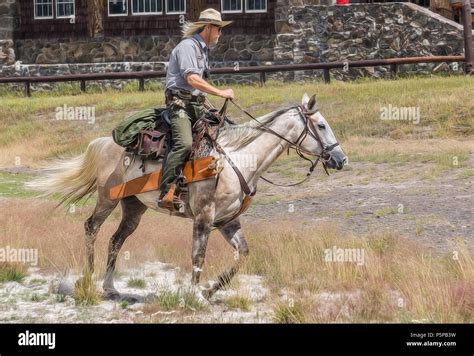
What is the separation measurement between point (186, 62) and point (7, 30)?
83.9 feet

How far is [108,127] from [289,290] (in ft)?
50.3

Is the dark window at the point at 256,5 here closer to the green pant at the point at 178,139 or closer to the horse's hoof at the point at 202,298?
the green pant at the point at 178,139

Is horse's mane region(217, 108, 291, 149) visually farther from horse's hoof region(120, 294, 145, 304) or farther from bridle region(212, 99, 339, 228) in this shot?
horse's hoof region(120, 294, 145, 304)

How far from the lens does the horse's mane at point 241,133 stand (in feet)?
38.7

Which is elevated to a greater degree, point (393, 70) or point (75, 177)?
point (393, 70)

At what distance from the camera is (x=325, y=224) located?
16.0 m

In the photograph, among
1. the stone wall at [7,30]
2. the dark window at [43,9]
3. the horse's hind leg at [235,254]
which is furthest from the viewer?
the dark window at [43,9]

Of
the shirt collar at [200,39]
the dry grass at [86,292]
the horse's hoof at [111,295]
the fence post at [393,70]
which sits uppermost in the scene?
the shirt collar at [200,39]

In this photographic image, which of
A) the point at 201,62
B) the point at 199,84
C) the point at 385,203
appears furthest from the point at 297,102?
the point at 199,84

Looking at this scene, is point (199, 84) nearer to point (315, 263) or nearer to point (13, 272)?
point (315, 263)

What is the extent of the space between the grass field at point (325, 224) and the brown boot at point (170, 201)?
1164mm

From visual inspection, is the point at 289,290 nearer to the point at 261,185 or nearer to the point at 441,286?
the point at 441,286

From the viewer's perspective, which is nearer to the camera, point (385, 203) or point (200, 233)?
point (200, 233)

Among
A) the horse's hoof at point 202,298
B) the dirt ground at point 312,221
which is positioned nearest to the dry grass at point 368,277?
the dirt ground at point 312,221
